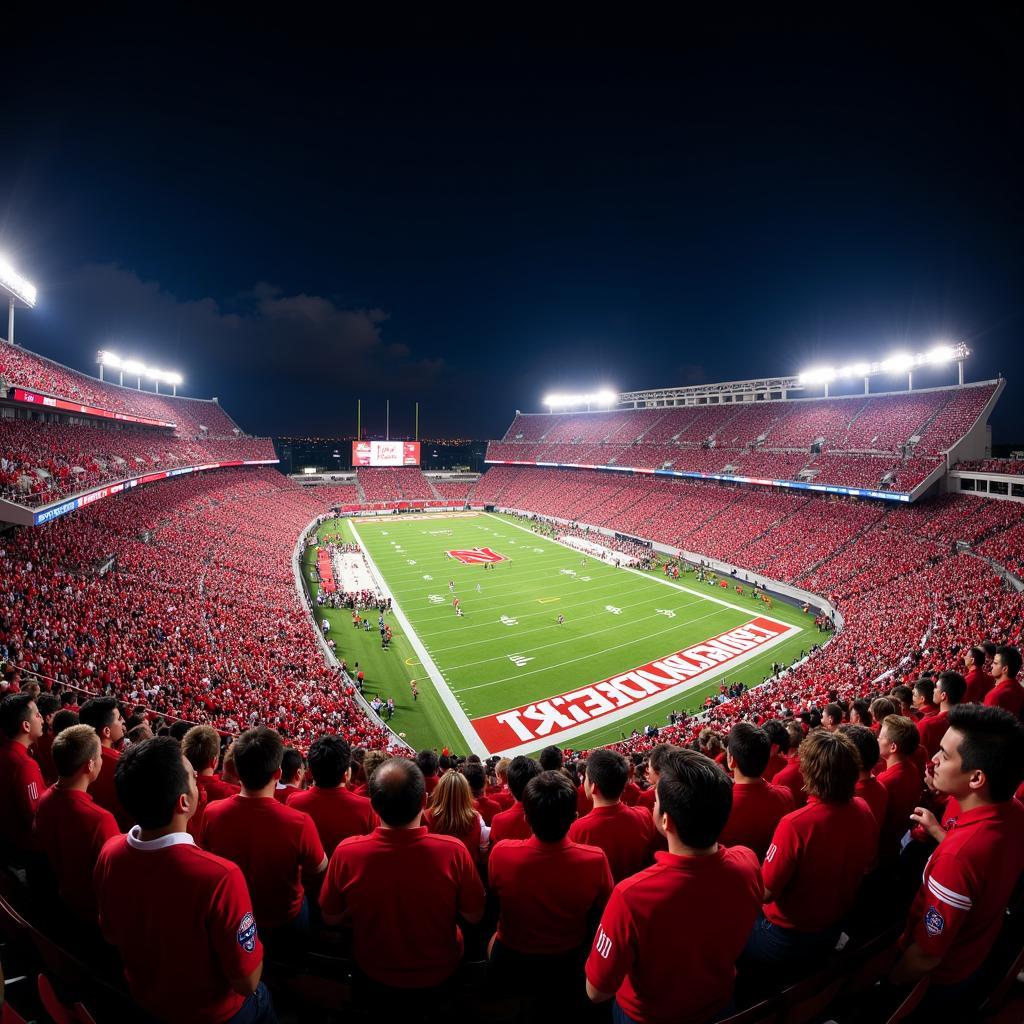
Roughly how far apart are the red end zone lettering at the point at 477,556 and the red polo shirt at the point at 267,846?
131ft

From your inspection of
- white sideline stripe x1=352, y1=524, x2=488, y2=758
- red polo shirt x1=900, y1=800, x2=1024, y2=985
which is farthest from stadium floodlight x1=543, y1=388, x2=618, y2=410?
red polo shirt x1=900, y1=800, x2=1024, y2=985

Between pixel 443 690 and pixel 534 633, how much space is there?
723cm

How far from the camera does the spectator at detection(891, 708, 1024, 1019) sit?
261cm

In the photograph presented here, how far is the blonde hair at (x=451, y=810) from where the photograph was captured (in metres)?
3.93

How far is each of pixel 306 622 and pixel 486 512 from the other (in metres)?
51.9

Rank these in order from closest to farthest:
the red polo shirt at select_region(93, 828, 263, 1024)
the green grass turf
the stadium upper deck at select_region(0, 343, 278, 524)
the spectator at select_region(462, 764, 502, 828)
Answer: the red polo shirt at select_region(93, 828, 263, 1024) → the spectator at select_region(462, 764, 502, 828) → the stadium upper deck at select_region(0, 343, 278, 524) → the green grass turf

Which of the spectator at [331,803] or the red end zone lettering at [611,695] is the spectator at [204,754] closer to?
the spectator at [331,803]

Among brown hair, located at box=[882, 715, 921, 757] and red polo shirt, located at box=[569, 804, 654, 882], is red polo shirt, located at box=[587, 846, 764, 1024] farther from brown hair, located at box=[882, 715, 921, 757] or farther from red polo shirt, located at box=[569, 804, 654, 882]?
brown hair, located at box=[882, 715, 921, 757]

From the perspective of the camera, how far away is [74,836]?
3260 millimetres

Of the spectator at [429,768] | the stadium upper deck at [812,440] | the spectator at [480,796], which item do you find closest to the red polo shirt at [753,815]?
the spectator at [480,796]

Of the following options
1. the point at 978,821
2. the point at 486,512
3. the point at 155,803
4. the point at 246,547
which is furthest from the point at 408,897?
the point at 486,512

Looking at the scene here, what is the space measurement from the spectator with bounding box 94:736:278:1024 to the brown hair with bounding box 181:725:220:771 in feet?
7.94

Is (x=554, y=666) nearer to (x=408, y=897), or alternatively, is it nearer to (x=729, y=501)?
(x=408, y=897)

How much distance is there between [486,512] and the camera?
252 feet
